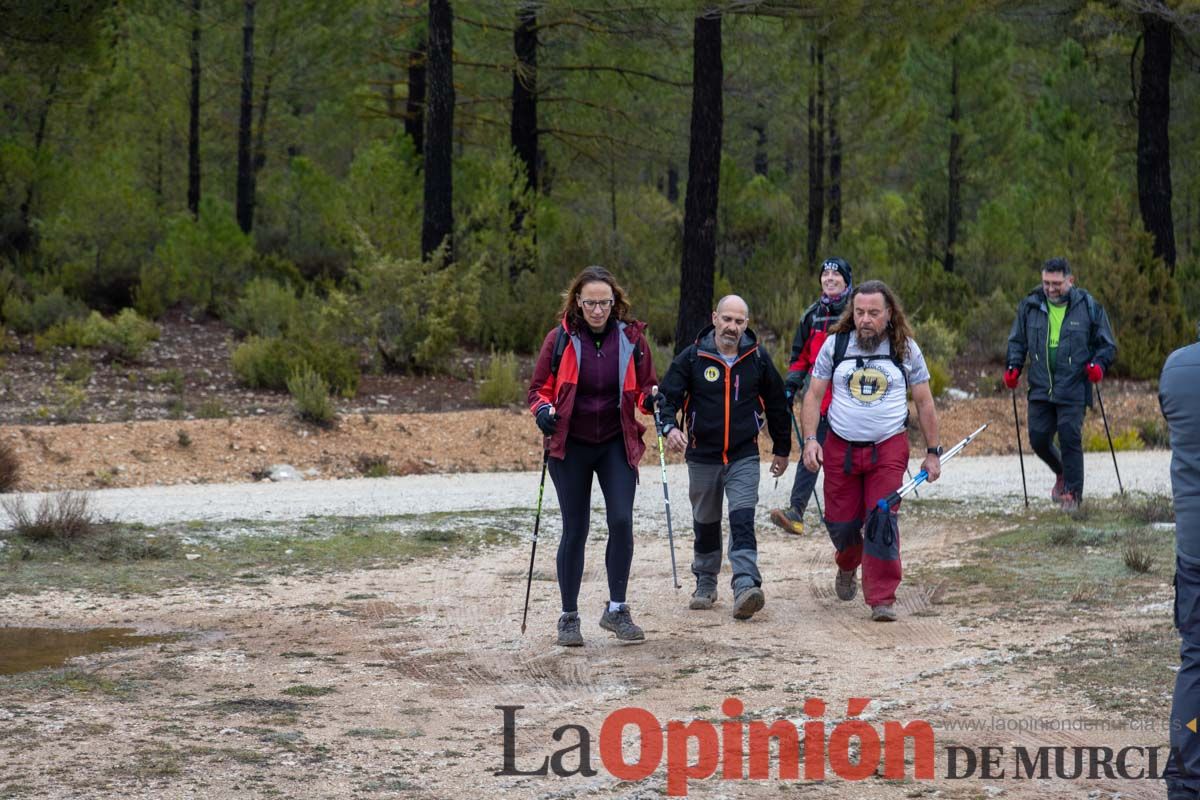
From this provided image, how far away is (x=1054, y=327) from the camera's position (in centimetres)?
1203

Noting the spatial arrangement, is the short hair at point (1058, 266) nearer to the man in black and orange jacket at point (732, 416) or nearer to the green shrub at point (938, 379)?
the man in black and orange jacket at point (732, 416)

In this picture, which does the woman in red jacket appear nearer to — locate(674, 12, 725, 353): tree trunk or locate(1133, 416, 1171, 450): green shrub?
locate(674, 12, 725, 353): tree trunk

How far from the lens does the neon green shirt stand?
1195 centimetres

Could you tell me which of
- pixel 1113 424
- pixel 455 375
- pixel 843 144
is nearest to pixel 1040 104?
pixel 843 144

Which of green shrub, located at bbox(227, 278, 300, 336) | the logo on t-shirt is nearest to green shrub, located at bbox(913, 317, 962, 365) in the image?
green shrub, located at bbox(227, 278, 300, 336)

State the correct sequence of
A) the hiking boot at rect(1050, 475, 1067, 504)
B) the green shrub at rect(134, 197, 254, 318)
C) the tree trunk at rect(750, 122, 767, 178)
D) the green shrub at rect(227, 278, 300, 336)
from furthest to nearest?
the tree trunk at rect(750, 122, 767, 178)
the green shrub at rect(134, 197, 254, 318)
the green shrub at rect(227, 278, 300, 336)
the hiking boot at rect(1050, 475, 1067, 504)

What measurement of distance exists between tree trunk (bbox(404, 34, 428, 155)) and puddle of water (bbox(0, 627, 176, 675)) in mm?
19563

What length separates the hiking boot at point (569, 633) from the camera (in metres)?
8.00

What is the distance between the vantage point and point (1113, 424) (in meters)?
18.9

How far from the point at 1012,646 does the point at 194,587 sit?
4.89 metres

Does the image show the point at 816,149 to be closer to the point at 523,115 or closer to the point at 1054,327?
the point at 523,115

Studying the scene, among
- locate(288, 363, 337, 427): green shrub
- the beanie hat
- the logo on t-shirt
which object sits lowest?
locate(288, 363, 337, 427): green shrub

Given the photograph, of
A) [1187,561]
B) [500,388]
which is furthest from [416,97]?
[1187,561]

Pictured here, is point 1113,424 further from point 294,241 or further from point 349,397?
point 294,241
